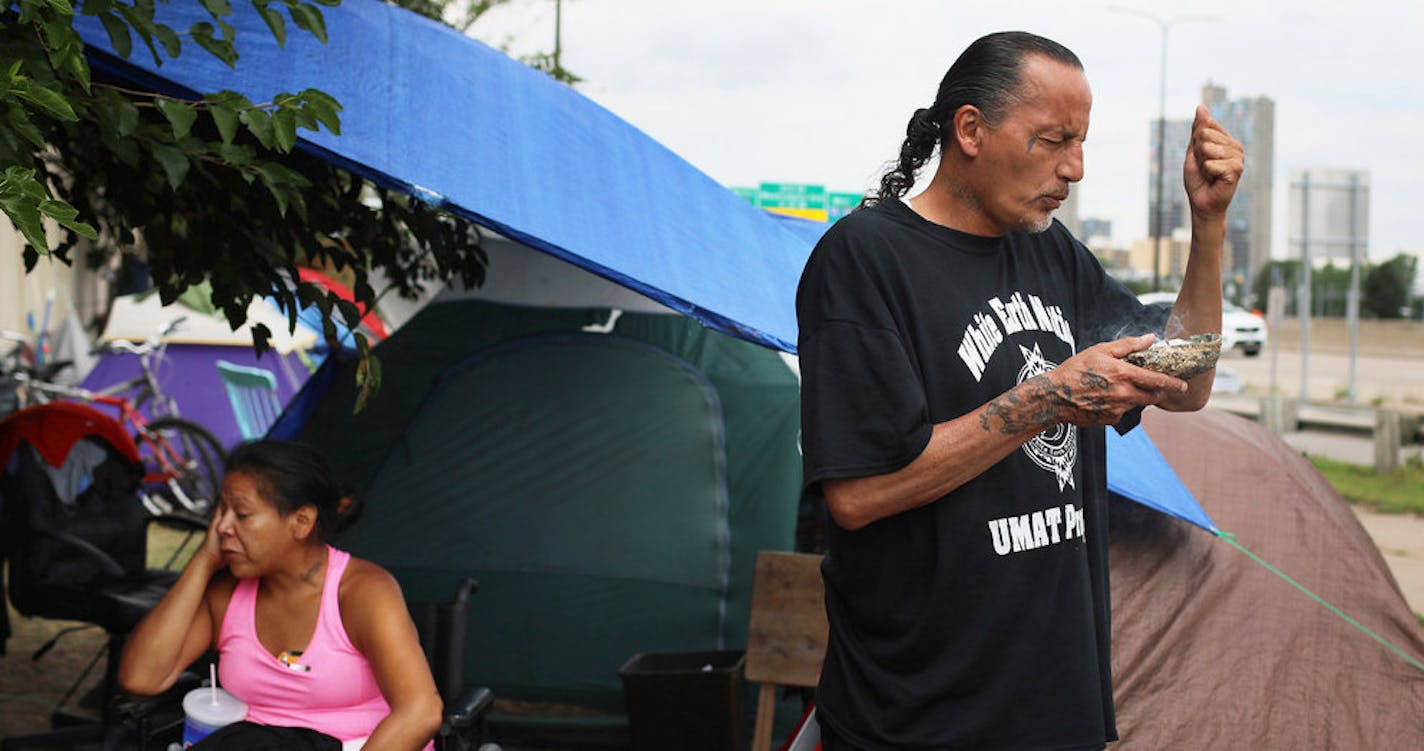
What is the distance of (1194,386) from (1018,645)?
52 centimetres

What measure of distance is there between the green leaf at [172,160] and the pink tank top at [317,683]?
1.06 m

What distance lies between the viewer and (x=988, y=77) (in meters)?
2.05

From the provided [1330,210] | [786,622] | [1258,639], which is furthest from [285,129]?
[1330,210]

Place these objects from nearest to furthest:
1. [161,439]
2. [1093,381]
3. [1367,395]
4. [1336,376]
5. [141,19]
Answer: [1093,381], [141,19], [161,439], [1367,395], [1336,376]

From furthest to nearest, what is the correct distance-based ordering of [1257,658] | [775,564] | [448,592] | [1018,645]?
[448,592]
[775,564]
[1257,658]
[1018,645]

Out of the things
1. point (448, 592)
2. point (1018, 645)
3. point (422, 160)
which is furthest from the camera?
point (448, 592)

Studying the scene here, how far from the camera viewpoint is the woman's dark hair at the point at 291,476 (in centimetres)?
345

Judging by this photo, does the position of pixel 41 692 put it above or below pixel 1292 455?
below

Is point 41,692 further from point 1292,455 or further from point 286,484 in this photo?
point 1292,455

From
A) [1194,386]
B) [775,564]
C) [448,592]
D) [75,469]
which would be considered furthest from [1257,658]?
[75,469]

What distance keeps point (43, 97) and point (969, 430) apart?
156cm

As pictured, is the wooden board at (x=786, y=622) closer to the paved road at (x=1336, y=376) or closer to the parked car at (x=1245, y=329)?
the paved road at (x=1336, y=376)

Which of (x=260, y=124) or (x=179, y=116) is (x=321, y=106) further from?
(x=179, y=116)

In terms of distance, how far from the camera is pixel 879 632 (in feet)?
6.60
